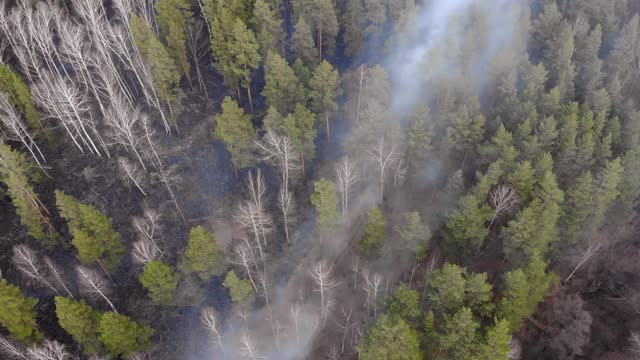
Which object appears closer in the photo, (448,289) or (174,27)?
(448,289)

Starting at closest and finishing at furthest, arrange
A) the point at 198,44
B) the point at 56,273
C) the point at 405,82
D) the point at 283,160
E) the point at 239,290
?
the point at 239,290, the point at 56,273, the point at 283,160, the point at 405,82, the point at 198,44

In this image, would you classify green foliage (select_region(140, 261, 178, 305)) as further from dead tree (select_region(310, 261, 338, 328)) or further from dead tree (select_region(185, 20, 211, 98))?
dead tree (select_region(185, 20, 211, 98))

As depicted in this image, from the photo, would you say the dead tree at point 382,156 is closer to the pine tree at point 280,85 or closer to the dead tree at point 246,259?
the pine tree at point 280,85

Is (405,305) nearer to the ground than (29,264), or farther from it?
nearer to the ground

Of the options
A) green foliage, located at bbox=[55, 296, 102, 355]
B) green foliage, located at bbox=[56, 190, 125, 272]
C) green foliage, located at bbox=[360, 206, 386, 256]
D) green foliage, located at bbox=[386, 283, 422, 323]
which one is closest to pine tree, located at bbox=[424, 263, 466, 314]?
green foliage, located at bbox=[386, 283, 422, 323]

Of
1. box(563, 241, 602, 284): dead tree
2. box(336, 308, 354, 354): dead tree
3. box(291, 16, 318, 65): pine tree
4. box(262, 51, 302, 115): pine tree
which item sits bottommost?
box(336, 308, 354, 354): dead tree

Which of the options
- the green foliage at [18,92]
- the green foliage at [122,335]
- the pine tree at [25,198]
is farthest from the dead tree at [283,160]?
the green foliage at [18,92]

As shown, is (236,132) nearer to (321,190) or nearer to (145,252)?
(321,190)

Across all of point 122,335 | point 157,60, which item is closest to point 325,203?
point 122,335
